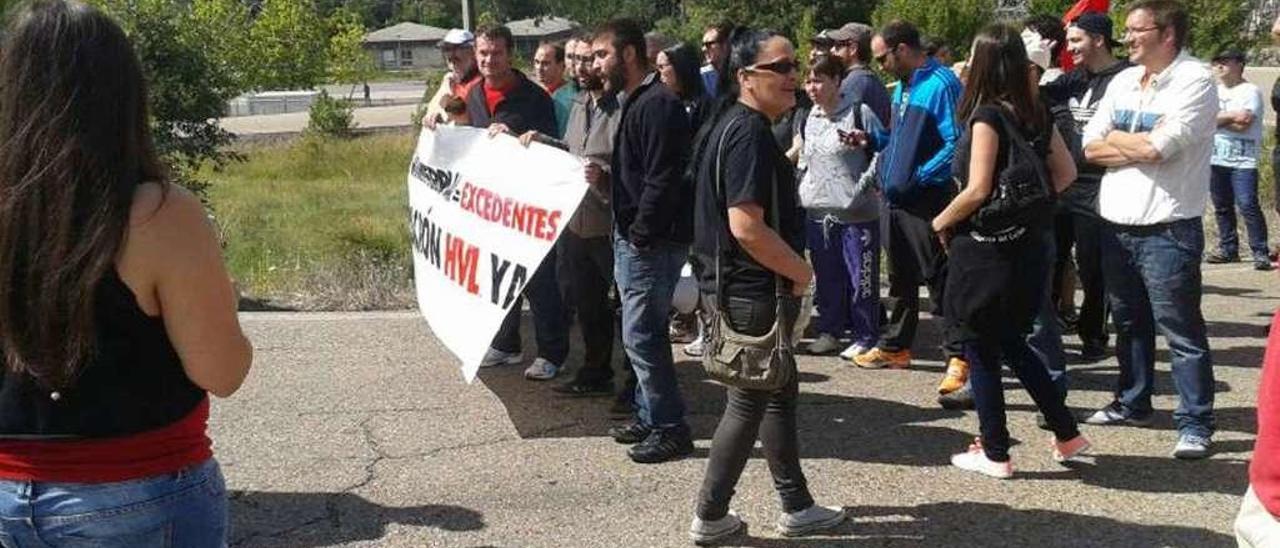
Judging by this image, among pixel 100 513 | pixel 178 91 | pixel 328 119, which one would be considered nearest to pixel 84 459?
pixel 100 513

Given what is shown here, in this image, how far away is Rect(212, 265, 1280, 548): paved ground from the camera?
4773 mm

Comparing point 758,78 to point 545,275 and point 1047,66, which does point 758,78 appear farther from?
point 1047,66

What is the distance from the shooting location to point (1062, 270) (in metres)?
7.79

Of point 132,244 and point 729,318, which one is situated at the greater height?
point 132,244

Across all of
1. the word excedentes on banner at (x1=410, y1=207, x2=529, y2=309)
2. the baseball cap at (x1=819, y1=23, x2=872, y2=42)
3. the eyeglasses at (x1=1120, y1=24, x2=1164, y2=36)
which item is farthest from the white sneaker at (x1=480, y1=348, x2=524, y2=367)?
the eyeglasses at (x1=1120, y1=24, x2=1164, y2=36)

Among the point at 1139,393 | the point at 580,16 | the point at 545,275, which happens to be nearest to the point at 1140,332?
the point at 1139,393

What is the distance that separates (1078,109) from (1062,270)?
1346 mm

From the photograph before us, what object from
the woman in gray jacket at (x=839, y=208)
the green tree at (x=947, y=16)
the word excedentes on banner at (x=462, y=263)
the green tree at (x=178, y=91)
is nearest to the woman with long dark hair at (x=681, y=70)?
the woman in gray jacket at (x=839, y=208)

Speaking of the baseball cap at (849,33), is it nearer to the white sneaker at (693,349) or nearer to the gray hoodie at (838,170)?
the gray hoodie at (838,170)

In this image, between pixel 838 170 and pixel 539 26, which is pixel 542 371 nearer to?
pixel 838 170

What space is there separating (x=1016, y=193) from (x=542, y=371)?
284 cm

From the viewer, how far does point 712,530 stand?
4.60m

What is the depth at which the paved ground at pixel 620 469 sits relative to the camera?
15.7 ft

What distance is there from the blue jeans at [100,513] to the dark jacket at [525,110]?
13.9 feet
